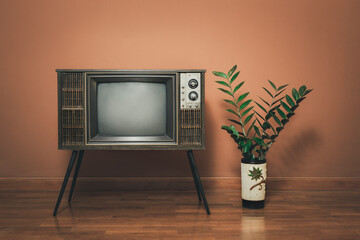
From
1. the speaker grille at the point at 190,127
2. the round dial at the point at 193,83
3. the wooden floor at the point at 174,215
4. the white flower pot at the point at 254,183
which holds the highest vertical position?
the round dial at the point at 193,83

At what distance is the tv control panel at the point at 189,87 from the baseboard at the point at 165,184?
762mm

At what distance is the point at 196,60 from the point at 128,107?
2.34ft

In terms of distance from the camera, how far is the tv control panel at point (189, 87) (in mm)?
1614

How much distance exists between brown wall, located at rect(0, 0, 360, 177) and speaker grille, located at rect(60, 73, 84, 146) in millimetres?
552

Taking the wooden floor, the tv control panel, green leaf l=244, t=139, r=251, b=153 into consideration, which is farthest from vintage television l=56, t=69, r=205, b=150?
the wooden floor

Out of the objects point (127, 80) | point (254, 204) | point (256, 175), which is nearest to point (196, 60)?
point (127, 80)

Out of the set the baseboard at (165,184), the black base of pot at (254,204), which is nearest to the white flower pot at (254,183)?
the black base of pot at (254,204)

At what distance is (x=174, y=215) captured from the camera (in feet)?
5.39

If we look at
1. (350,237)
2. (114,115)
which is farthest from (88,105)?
(350,237)

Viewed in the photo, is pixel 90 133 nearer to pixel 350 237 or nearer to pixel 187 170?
pixel 187 170

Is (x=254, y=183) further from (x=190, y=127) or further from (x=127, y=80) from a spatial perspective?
(x=127, y=80)

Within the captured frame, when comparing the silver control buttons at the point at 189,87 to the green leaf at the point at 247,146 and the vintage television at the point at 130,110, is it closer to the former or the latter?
the vintage television at the point at 130,110

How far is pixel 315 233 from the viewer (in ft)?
4.61

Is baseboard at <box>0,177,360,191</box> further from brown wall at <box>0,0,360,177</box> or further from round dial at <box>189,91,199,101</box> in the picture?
round dial at <box>189,91,199,101</box>
